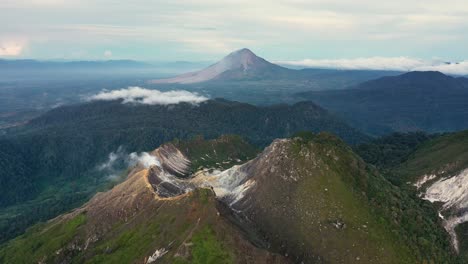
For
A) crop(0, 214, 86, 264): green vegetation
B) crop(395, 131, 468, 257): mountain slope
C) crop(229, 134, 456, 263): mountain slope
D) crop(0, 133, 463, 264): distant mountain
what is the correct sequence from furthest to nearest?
crop(395, 131, 468, 257): mountain slope
crop(0, 214, 86, 264): green vegetation
crop(229, 134, 456, 263): mountain slope
crop(0, 133, 463, 264): distant mountain

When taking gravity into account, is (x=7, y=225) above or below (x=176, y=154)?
below

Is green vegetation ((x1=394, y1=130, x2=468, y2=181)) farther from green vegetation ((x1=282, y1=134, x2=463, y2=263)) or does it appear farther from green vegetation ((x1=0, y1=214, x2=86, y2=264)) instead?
green vegetation ((x1=0, y1=214, x2=86, y2=264))

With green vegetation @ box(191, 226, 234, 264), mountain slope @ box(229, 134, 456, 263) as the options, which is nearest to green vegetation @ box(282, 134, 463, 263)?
mountain slope @ box(229, 134, 456, 263)

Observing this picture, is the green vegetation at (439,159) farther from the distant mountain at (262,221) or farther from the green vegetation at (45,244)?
the green vegetation at (45,244)

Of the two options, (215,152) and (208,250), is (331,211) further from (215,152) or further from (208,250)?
(215,152)

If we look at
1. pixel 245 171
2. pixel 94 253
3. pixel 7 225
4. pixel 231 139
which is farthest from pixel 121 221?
pixel 7 225

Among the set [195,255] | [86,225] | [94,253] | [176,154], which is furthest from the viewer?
[176,154]

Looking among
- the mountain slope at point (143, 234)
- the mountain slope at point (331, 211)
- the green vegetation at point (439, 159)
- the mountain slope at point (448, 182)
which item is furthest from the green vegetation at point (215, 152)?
the mountain slope at point (448, 182)

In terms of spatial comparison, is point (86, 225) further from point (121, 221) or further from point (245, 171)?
point (245, 171)
